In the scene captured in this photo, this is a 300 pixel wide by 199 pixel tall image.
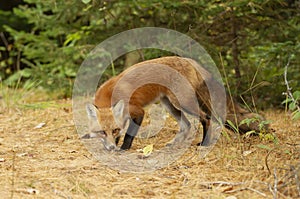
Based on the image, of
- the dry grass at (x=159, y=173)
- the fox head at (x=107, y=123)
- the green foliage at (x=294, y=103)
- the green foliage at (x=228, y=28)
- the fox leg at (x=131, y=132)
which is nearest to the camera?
the dry grass at (x=159, y=173)

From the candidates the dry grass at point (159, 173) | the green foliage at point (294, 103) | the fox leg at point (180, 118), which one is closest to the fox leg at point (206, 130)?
the dry grass at point (159, 173)

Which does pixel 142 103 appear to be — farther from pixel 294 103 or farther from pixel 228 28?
pixel 228 28

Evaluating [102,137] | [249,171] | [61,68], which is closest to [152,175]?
[249,171]

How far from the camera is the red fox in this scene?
5340 millimetres

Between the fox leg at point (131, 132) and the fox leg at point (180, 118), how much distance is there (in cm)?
48

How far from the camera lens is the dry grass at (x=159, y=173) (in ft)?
12.2

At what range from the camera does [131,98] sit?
562cm

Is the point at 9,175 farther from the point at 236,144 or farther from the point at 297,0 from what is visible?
the point at 297,0

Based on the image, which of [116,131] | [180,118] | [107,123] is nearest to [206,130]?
[180,118]

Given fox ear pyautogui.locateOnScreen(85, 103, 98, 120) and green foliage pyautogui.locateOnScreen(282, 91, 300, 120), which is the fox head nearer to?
fox ear pyautogui.locateOnScreen(85, 103, 98, 120)

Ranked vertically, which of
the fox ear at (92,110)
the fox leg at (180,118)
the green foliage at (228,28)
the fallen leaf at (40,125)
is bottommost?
the fallen leaf at (40,125)

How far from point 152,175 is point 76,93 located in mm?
4835

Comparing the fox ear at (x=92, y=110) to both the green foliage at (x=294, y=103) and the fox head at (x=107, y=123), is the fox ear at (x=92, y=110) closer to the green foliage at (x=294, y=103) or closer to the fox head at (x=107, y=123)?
the fox head at (x=107, y=123)

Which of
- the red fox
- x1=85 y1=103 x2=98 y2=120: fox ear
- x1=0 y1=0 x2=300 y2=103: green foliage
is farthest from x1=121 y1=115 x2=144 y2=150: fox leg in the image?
x1=0 y1=0 x2=300 y2=103: green foliage
